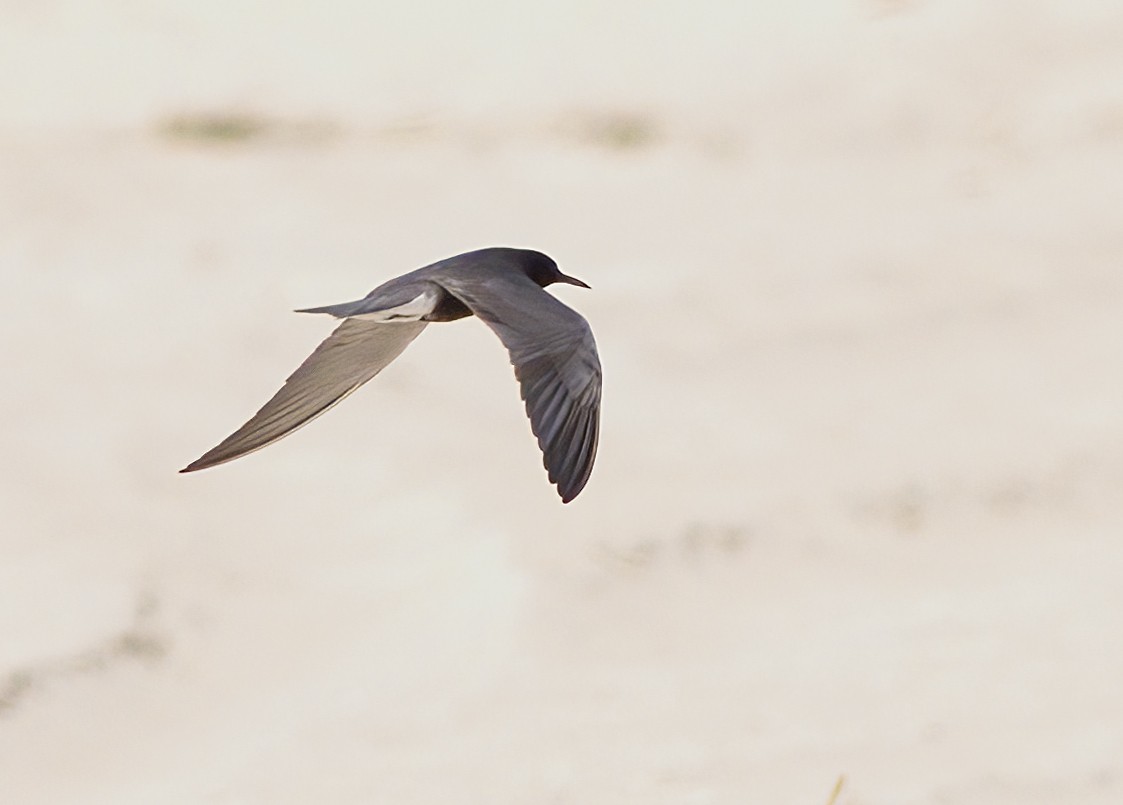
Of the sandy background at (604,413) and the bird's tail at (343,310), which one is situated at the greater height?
the sandy background at (604,413)

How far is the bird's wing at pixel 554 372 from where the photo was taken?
345 centimetres

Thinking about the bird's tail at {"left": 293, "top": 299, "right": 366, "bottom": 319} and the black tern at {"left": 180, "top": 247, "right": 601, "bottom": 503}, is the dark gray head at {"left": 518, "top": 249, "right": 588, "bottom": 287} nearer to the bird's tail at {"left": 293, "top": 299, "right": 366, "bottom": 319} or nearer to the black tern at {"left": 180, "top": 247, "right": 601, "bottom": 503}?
the black tern at {"left": 180, "top": 247, "right": 601, "bottom": 503}

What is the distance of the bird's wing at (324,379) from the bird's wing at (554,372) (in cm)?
34

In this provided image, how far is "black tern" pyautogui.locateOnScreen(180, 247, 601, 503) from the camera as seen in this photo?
11.5 ft

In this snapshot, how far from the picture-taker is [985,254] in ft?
24.3

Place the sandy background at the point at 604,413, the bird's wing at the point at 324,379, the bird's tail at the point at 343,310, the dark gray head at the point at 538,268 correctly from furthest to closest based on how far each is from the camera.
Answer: the sandy background at the point at 604,413
the dark gray head at the point at 538,268
the bird's wing at the point at 324,379
the bird's tail at the point at 343,310

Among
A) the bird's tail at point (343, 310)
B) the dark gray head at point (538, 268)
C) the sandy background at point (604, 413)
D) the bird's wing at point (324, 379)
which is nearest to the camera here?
the bird's tail at point (343, 310)

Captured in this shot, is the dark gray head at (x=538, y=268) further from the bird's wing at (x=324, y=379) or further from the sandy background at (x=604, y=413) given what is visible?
the sandy background at (x=604, y=413)

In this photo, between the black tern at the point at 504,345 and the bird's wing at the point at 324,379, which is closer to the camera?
the black tern at the point at 504,345

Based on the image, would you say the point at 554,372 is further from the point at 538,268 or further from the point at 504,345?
the point at 538,268

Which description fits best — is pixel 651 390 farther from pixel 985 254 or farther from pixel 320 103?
pixel 320 103

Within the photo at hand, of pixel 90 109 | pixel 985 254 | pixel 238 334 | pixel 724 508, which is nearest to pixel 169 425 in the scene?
pixel 238 334

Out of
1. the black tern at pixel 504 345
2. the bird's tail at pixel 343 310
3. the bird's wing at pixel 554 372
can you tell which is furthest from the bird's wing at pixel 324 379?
the bird's wing at pixel 554 372

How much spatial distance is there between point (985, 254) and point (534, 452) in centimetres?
195
